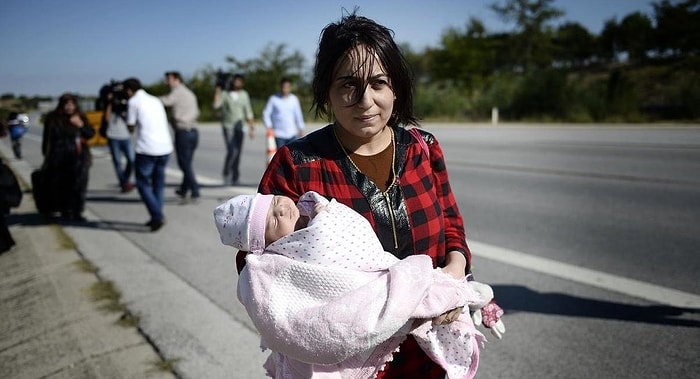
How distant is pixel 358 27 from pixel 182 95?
7.25 m

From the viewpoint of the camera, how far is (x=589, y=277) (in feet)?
14.2

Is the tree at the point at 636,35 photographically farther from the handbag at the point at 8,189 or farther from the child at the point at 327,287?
the child at the point at 327,287

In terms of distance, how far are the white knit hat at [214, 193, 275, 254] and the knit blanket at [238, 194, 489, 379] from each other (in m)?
0.05

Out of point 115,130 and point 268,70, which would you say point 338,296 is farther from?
point 268,70

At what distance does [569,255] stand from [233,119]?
7159 millimetres

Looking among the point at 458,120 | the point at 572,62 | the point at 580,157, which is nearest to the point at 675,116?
the point at 458,120

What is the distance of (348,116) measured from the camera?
1709mm

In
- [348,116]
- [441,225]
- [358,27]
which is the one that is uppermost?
[358,27]

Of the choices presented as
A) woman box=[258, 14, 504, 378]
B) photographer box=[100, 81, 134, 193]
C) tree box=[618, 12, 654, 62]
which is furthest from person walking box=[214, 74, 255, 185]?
tree box=[618, 12, 654, 62]

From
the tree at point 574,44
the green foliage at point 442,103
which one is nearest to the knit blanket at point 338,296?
the green foliage at point 442,103

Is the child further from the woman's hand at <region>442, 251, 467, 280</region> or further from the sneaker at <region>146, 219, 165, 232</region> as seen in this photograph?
the sneaker at <region>146, 219, 165, 232</region>

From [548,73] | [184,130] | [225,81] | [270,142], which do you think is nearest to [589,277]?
[270,142]

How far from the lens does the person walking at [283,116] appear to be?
901 cm

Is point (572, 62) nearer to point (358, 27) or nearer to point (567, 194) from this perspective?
point (567, 194)
